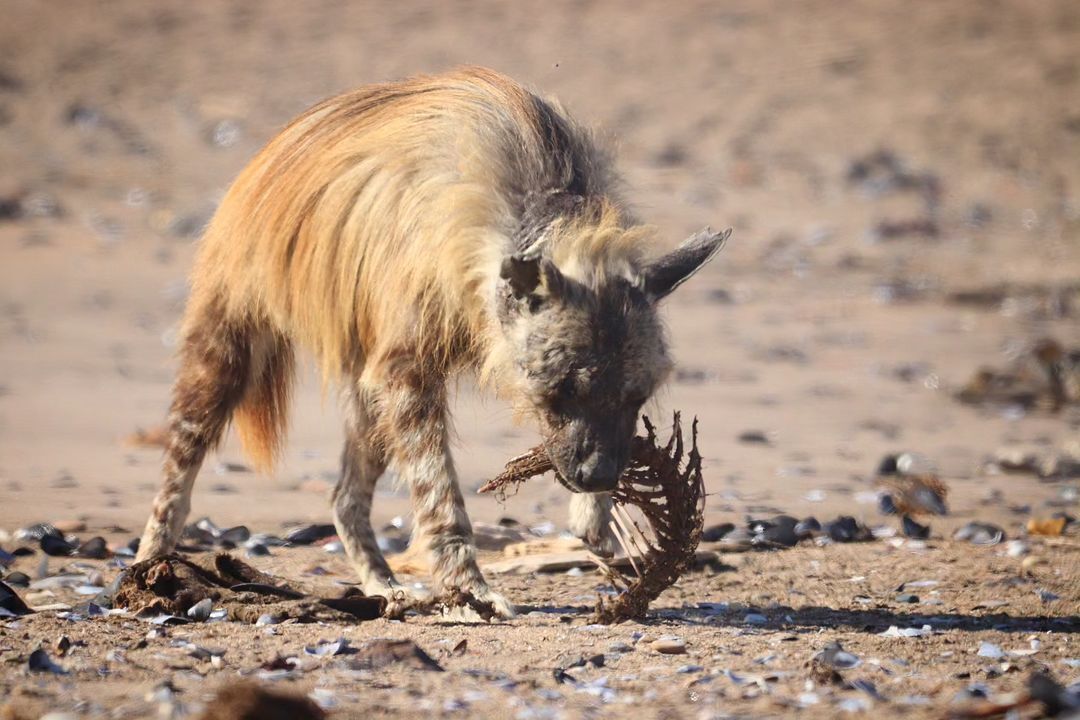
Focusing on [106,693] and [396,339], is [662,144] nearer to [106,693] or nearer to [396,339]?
[396,339]

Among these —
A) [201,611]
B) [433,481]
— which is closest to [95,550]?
[201,611]

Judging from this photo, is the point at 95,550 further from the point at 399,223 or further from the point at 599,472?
the point at 599,472

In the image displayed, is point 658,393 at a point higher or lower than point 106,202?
lower

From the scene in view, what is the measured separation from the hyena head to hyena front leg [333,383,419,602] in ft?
3.71

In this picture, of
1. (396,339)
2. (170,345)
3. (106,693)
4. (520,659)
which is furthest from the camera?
(170,345)

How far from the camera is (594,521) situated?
19.3 ft

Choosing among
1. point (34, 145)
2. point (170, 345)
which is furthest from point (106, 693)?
point (34, 145)

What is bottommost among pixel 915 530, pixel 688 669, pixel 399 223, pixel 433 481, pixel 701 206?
pixel 688 669

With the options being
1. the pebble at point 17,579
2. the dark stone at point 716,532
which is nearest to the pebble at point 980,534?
the dark stone at point 716,532

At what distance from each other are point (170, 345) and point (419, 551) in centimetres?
663

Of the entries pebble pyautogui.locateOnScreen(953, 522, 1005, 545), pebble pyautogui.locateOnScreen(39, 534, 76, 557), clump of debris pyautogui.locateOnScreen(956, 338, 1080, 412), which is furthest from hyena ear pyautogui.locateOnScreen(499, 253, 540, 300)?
clump of debris pyautogui.locateOnScreen(956, 338, 1080, 412)

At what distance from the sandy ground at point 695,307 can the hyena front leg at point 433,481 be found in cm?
22

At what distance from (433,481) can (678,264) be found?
127cm

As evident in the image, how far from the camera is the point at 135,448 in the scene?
863 cm
